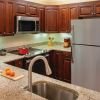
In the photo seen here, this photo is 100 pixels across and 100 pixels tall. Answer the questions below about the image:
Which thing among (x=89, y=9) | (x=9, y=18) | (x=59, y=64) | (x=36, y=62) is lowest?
(x=59, y=64)

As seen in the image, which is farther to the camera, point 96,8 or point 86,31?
point 96,8

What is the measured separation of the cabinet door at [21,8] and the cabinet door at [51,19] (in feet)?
2.72

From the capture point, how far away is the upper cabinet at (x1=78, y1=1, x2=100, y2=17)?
3708 millimetres

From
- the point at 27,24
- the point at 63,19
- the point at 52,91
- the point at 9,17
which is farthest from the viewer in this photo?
the point at 63,19

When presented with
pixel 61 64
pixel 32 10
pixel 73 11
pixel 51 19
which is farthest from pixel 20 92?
pixel 51 19

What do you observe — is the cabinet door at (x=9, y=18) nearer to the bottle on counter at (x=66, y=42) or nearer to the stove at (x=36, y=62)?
the stove at (x=36, y=62)

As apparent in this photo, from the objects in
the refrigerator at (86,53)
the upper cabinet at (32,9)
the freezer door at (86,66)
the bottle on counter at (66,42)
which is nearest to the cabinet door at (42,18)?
the upper cabinet at (32,9)

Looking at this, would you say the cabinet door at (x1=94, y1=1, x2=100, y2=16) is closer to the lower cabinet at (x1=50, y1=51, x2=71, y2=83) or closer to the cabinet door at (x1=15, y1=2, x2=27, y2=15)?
the lower cabinet at (x1=50, y1=51, x2=71, y2=83)

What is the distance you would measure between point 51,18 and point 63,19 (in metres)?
0.35

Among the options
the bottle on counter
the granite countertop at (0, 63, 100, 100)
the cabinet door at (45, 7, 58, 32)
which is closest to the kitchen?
the cabinet door at (45, 7, 58, 32)

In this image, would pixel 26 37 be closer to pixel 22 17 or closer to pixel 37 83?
pixel 22 17

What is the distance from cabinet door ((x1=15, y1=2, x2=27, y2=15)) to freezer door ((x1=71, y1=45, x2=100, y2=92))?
1476 millimetres

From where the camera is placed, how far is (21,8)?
366 cm

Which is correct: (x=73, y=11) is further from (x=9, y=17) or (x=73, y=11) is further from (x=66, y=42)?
(x=9, y=17)
